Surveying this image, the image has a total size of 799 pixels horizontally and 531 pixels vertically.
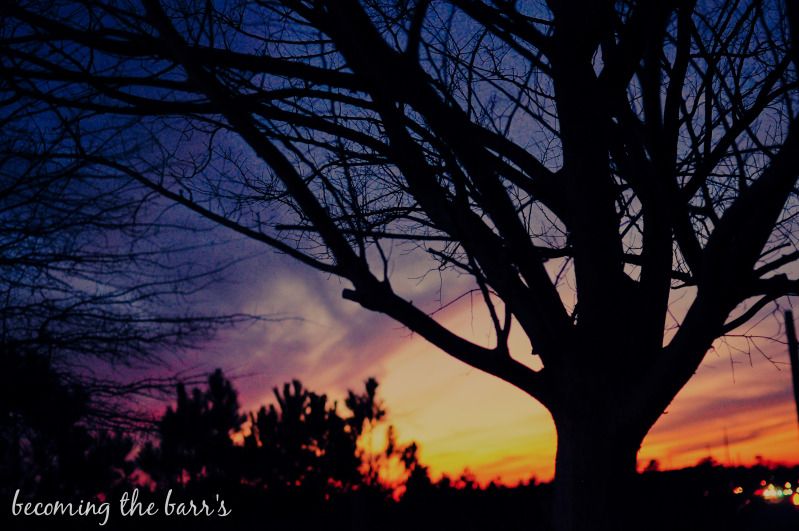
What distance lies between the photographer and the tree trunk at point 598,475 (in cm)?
304

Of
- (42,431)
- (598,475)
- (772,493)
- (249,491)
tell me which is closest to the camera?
(598,475)

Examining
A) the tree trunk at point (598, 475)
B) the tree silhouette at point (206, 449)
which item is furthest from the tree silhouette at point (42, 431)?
the tree silhouette at point (206, 449)

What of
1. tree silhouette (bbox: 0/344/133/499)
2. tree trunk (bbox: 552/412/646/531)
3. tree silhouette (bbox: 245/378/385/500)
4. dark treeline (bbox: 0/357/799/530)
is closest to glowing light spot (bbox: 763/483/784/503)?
dark treeline (bbox: 0/357/799/530)

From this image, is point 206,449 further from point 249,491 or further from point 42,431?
point 42,431

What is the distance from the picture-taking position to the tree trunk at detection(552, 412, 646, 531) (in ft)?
9.99

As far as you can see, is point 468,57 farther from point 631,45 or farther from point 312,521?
point 312,521

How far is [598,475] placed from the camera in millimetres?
3072

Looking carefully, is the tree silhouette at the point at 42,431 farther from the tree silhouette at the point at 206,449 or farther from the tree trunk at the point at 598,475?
the tree silhouette at the point at 206,449

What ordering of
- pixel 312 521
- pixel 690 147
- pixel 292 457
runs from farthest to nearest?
pixel 292 457 < pixel 312 521 < pixel 690 147

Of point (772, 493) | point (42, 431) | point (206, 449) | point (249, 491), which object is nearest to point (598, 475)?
point (42, 431)

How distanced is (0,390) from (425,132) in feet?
12.1

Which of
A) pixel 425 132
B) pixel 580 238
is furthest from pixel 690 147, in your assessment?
pixel 425 132

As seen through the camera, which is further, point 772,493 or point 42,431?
point 772,493

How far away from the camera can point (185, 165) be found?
4.12 m
